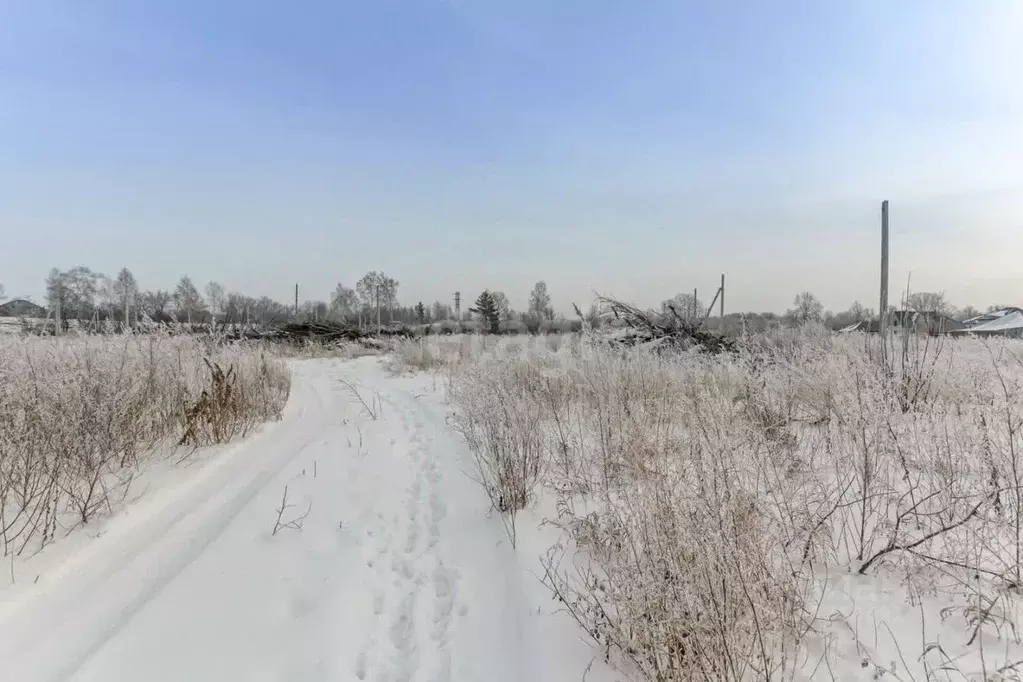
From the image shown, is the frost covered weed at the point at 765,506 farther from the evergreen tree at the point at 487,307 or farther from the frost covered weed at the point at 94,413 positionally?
the evergreen tree at the point at 487,307

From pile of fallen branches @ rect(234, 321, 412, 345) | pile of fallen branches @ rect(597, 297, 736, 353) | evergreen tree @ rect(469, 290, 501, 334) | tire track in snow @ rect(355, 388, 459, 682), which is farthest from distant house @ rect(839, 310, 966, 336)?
evergreen tree @ rect(469, 290, 501, 334)

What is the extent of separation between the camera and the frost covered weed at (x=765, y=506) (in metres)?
1.62

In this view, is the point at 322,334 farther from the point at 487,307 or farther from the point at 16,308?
the point at 487,307

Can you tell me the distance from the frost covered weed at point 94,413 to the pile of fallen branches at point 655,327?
235 inches

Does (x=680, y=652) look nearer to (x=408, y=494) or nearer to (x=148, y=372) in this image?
(x=408, y=494)

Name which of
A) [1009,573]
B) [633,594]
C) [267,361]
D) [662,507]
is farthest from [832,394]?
[267,361]

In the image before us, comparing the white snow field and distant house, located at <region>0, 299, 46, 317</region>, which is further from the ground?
distant house, located at <region>0, 299, 46, 317</region>

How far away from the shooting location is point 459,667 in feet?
6.50

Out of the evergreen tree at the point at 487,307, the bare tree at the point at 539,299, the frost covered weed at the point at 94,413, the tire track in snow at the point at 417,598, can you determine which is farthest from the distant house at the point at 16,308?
the bare tree at the point at 539,299

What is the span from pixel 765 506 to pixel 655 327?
23.8ft

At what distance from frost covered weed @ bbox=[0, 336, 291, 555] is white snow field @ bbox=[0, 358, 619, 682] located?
0.98 ft

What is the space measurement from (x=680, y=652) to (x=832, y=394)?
280 cm

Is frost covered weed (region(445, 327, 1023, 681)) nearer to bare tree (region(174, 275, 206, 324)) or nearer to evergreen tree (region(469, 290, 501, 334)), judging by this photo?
bare tree (region(174, 275, 206, 324))

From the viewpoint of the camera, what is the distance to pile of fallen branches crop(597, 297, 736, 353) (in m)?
8.84
